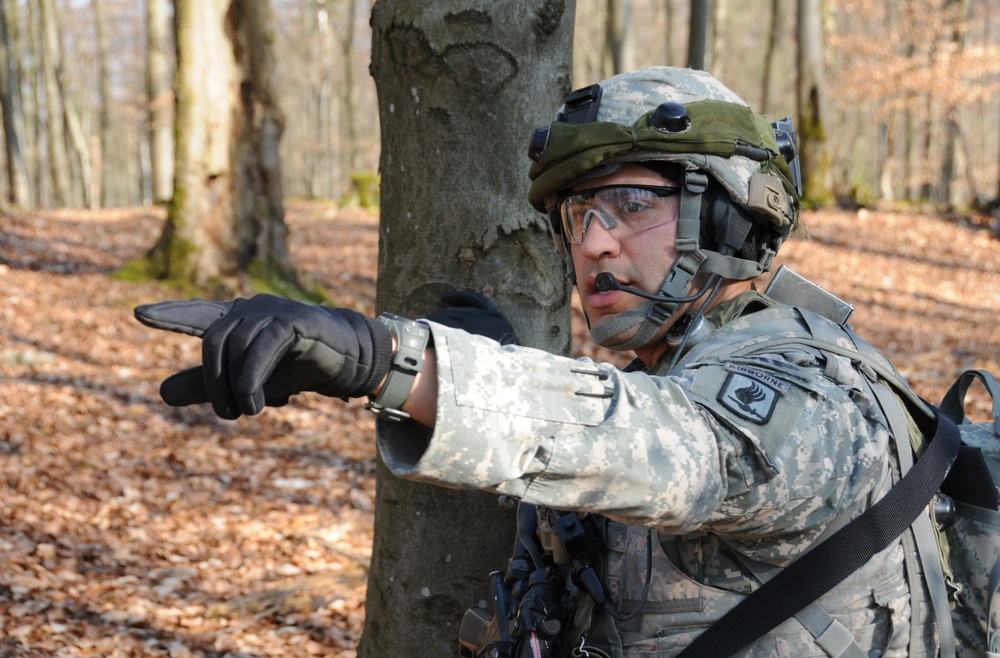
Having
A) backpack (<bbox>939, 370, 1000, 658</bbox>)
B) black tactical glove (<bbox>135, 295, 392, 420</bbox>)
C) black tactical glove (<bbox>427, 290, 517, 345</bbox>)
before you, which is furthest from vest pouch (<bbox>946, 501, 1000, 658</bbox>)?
black tactical glove (<bbox>135, 295, 392, 420</bbox>)

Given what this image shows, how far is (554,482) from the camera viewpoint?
159 cm

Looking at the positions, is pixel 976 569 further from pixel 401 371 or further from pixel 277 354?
pixel 277 354

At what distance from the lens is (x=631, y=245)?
7.38ft

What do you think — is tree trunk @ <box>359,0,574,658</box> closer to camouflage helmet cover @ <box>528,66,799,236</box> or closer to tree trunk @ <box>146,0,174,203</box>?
camouflage helmet cover @ <box>528,66,799,236</box>

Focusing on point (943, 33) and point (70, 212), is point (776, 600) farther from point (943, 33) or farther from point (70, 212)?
point (943, 33)

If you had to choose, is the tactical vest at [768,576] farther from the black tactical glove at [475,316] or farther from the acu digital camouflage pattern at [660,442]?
the black tactical glove at [475,316]

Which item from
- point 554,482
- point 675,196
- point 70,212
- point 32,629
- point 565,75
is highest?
point 565,75

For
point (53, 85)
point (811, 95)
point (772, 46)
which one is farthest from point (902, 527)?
point (53, 85)

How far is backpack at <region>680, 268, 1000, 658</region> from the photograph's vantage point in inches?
75.0

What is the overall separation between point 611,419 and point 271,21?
9.62 metres

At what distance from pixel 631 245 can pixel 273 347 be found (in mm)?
1060

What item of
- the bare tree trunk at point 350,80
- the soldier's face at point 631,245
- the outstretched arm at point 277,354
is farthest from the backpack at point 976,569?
the bare tree trunk at point 350,80

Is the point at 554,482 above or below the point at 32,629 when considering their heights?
above

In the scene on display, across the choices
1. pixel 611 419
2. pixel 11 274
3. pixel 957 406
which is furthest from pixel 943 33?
pixel 611 419
